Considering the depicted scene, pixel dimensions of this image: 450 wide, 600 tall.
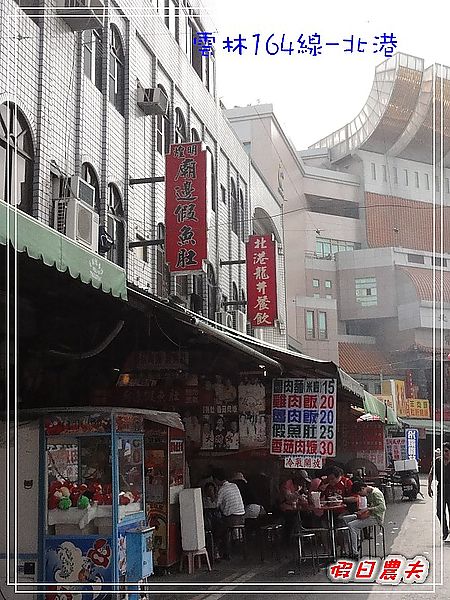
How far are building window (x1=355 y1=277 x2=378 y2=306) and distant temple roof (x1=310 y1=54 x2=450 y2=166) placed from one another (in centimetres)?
108

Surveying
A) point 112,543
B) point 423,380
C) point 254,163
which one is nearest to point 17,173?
point 254,163

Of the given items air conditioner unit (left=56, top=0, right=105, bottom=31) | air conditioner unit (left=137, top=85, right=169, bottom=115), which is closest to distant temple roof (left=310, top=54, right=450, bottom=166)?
air conditioner unit (left=137, top=85, right=169, bottom=115)

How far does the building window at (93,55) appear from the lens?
8.64 meters

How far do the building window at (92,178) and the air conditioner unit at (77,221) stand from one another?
76cm

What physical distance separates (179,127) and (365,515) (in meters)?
4.94

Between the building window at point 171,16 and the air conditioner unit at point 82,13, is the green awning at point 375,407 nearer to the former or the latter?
the building window at point 171,16

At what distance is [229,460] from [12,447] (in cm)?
546

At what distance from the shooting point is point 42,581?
19.1ft

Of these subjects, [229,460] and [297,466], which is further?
[229,460]

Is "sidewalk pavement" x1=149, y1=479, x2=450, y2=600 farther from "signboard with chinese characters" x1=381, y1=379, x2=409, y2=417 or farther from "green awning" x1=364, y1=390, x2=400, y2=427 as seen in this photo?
"green awning" x1=364, y1=390, x2=400, y2=427

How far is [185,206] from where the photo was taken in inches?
334

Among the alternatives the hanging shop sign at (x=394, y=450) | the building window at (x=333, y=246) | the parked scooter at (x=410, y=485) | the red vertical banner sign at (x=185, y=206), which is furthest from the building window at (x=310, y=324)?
the hanging shop sign at (x=394, y=450)

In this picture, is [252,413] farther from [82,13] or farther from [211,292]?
[82,13]

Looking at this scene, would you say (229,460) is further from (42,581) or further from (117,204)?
(42,581)
